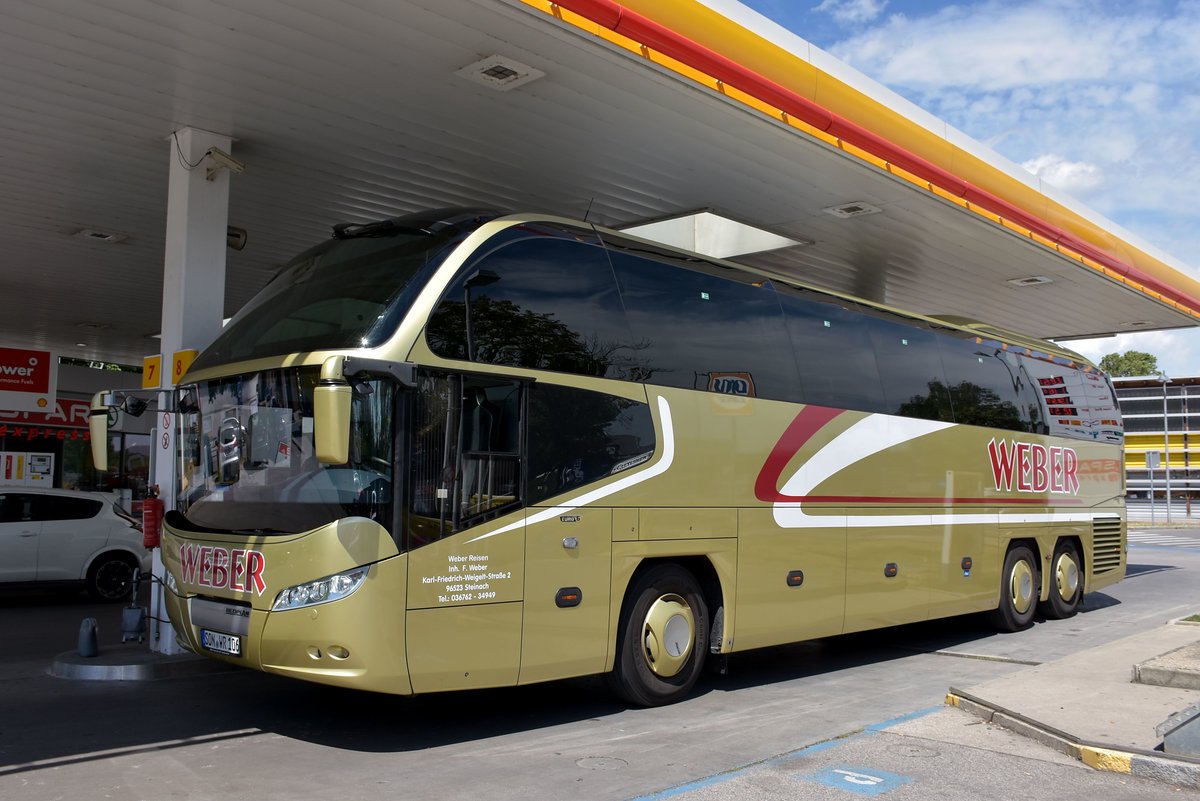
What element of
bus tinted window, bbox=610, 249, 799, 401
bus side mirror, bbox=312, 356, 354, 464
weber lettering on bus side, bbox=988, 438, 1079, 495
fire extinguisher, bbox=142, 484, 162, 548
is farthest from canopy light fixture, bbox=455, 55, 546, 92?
weber lettering on bus side, bbox=988, 438, 1079, 495

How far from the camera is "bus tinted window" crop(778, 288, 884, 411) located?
10469 millimetres

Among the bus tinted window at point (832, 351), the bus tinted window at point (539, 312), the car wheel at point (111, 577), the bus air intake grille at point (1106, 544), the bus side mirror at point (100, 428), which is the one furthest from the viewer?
the car wheel at point (111, 577)

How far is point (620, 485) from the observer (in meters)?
8.20

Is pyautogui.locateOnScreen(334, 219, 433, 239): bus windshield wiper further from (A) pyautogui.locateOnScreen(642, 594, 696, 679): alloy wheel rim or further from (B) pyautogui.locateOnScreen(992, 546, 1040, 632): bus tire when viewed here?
(B) pyautogui.locateOnScreen(992, 546, 1040, 632): bus tire

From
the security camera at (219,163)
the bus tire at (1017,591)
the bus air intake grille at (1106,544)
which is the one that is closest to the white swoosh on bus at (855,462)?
the bus tire at (1017,591)

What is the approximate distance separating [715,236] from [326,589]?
10778mm

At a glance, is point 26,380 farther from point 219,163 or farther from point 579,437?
point 579,437

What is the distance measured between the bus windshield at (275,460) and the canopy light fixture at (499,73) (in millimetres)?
3520

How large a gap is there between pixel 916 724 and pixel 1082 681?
214 centimetres

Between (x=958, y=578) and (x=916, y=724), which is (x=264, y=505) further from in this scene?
(x=958, y=578)

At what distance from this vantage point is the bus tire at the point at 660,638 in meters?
8.38

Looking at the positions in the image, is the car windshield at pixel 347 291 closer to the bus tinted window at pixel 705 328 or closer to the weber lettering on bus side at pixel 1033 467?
the bus tinted window at pixel 705 328

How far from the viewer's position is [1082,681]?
8984 millimetres

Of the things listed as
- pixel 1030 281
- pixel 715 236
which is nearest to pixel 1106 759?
pixel 715 236
